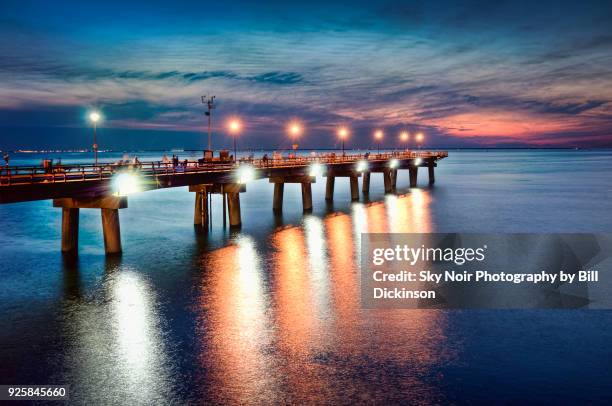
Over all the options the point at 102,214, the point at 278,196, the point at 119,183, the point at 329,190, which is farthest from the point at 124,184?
the point at 329,190

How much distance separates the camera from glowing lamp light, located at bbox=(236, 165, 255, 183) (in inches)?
1825

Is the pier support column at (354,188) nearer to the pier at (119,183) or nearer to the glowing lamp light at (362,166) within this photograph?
the glowing lamp light at (362,166)

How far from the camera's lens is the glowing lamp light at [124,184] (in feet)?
110

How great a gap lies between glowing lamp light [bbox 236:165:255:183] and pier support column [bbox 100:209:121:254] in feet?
42.7

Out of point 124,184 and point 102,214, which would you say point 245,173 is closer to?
point 124,184

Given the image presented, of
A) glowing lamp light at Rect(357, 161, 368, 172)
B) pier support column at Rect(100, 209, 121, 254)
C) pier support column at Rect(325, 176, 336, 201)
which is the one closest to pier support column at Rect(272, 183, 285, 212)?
pier support column at Rect(325, 176, 336, 201)

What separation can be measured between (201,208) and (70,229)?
14.0 meters

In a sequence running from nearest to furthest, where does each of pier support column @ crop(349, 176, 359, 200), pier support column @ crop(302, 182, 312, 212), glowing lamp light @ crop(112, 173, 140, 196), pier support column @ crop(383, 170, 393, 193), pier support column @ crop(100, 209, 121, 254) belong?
glowing lamp light @ crop(112, 173, 140, 196) < pier support column @ crop(100, 209, 121, 254) < pier support column @ crop(302, 182, 312, 212) < pier support column @ crop(349, 176, 359, 200) < pier support column @ crop(383, 170, 393, 193)

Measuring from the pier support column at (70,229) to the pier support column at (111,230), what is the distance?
1.79m

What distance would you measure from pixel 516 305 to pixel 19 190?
81.3ft

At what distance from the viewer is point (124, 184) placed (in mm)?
34188

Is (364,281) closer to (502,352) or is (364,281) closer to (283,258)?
(283,258)

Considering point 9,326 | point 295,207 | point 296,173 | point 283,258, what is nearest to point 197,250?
point 283,258

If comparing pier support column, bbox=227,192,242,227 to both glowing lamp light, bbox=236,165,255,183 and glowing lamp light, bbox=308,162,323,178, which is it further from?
glowing lamp light, bbox=308,162,323,178
